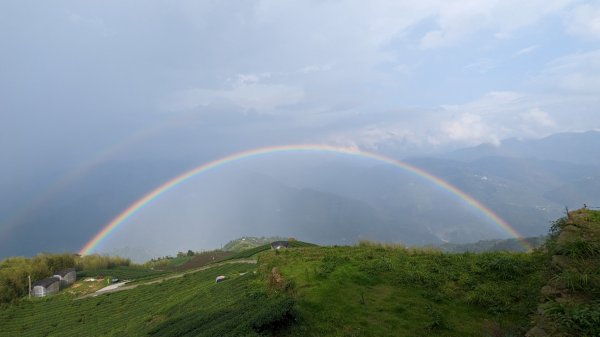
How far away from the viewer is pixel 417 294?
14.5m

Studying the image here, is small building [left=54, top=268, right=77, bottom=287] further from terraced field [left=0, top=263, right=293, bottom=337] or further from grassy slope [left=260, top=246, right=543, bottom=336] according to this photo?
grassy slope [left=260, top=246, right=543, bottom=336]

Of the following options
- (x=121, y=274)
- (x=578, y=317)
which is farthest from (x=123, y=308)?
(x=578, y=317)

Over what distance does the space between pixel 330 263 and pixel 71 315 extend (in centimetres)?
3910

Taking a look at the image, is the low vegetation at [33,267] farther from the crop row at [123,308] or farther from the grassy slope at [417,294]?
the grassy slope at [417,294]

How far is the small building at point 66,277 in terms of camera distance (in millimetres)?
72100

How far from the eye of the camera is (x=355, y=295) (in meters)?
14.9

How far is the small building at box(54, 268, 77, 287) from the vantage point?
2839 inches

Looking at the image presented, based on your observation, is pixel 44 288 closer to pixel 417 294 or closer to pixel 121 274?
pixel 121 274

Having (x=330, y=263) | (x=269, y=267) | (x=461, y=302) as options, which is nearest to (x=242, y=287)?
(x=269, y=267)

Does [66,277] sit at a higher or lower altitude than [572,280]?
lower

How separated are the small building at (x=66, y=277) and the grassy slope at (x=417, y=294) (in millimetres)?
73370

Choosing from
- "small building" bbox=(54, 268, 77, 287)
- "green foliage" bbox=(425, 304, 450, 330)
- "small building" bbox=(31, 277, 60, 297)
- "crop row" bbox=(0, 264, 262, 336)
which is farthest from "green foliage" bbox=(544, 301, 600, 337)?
"small building" bbox=(54, 268, 77, 287)

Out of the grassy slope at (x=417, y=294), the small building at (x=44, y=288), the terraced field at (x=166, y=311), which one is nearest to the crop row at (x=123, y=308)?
the terraced field at (x=166, y=311)

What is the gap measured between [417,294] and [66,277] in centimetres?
8151
